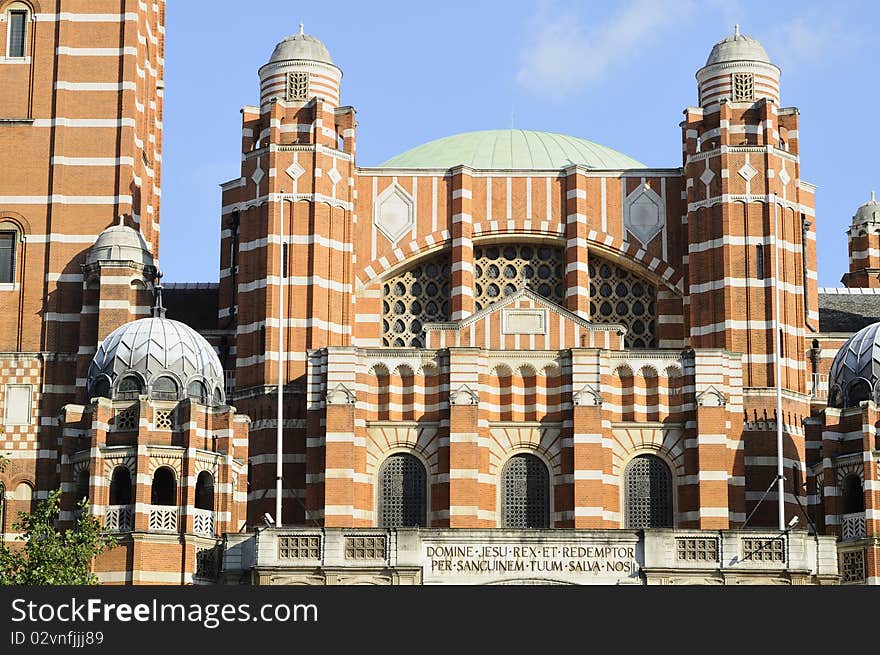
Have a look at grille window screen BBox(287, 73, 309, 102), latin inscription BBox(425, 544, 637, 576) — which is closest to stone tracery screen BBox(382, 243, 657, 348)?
grille window screen BBox(287, 73, 309, 102)

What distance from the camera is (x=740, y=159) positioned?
8006 cm

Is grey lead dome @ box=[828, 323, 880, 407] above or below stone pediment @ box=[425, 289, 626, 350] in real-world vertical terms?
below

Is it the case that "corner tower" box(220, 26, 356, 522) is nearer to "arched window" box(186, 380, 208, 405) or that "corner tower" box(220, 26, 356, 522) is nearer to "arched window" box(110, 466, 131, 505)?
"arched window" box(186, 380, 208, 405)

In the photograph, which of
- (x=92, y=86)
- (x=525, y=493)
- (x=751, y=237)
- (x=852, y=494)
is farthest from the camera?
(x=92, y=86)

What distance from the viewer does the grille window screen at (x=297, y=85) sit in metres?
82.0

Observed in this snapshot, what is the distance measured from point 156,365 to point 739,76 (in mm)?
25694

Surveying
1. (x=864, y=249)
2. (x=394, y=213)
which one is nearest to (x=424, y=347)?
(x=394, y=213)

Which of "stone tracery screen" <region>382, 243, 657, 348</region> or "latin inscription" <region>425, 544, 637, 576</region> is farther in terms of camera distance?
"stone tracery screen" <region>382, 243, 657, 348</region>

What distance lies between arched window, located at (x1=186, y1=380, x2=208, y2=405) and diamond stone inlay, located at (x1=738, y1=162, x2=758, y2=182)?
21962 millimetres

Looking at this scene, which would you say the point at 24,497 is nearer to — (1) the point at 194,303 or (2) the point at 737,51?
(1) the point at 194,303

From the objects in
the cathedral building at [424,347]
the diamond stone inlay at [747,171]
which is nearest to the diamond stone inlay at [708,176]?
the cathedral building at [424,347]

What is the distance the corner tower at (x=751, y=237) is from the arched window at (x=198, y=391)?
18676 millimetres

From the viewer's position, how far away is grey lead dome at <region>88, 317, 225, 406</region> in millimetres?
71375

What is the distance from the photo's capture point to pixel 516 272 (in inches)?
3260
